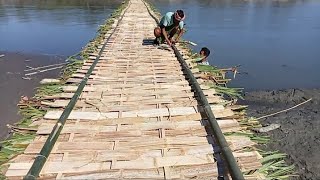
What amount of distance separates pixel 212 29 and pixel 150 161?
18.5m

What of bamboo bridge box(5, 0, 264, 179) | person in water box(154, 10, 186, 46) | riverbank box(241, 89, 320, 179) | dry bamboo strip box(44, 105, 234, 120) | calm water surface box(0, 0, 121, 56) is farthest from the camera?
calm water surface box(0, 0, 121, 56)

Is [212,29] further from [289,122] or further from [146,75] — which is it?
[146,75]

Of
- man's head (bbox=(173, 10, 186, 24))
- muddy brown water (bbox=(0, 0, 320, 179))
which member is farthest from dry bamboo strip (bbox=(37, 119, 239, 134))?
man's head (bbox=(173, 10, 186, 24))

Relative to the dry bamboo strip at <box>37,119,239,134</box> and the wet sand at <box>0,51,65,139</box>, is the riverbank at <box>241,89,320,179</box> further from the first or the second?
the wet sand at <box>0,51,65,139</box>

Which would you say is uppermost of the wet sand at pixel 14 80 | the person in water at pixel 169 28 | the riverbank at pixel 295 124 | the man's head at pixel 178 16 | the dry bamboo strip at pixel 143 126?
the man's head at pixel 178 16

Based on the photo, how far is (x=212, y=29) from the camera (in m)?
21.3

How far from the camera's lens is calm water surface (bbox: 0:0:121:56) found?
16.6 meters

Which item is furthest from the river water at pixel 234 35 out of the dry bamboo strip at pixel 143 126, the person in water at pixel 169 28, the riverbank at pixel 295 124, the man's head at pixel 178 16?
the dry bamboo strip at pixel 143 126

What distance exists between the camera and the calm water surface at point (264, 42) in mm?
12328

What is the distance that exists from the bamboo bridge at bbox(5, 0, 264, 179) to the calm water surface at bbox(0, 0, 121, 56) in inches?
403

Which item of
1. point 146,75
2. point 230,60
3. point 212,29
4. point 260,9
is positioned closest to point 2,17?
point 212,29

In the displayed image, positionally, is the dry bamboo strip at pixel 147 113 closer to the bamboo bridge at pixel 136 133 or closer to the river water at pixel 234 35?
the bamboo bridge at pixel 136 133

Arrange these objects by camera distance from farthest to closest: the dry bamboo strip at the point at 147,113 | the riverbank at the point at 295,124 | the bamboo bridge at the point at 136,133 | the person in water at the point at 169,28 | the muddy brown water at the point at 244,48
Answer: the person in water at the point at 169,28, the muddy brown water at the point at 244,48, the riverbank at the point at 295,124, the dry bamboo strip at the point at 147,113, the bamboo bridge at the point at 136,133

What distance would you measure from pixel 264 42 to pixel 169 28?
10453mm
